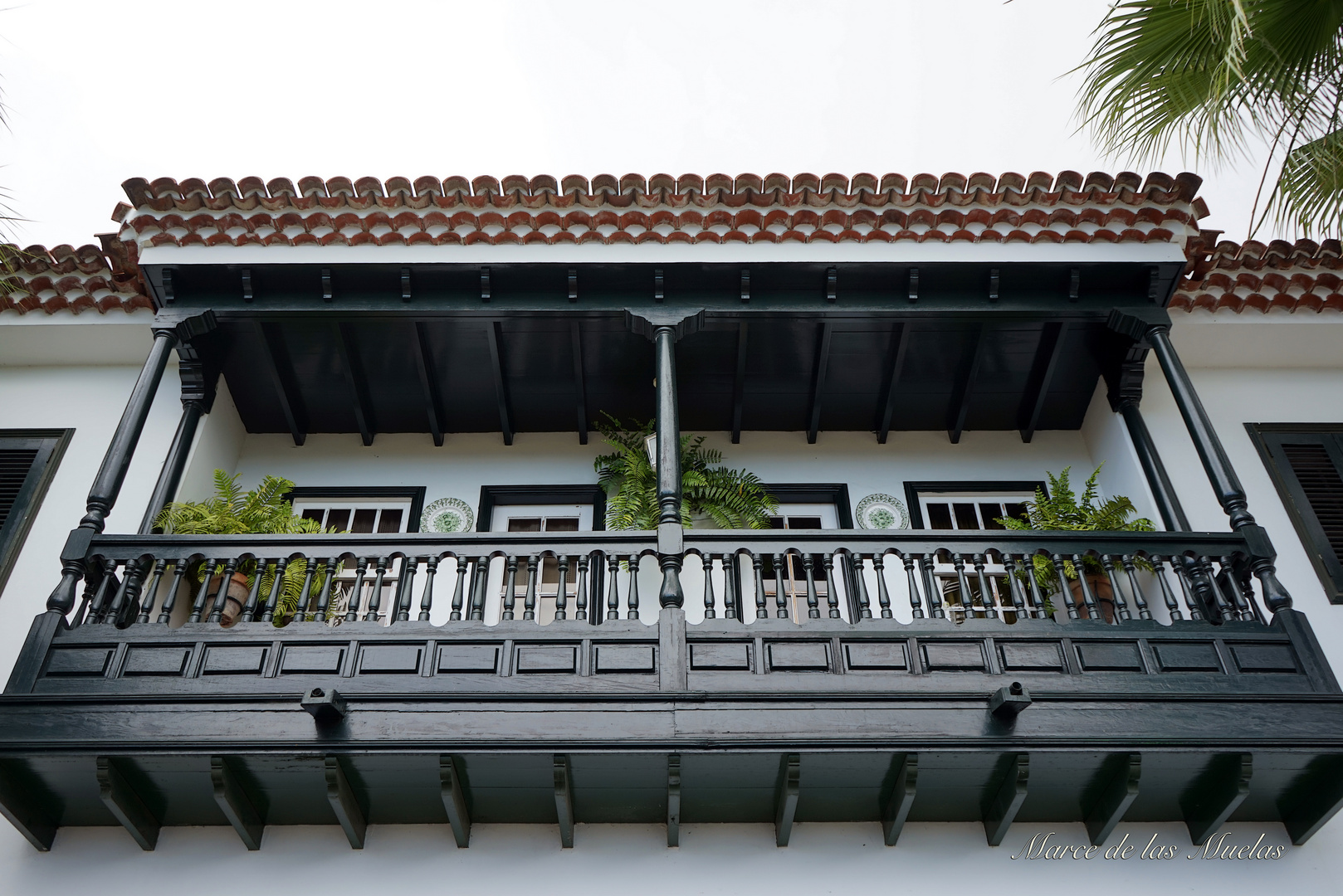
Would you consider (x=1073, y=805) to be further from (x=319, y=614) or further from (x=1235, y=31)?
(x=319, y=614)

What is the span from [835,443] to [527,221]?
355cm

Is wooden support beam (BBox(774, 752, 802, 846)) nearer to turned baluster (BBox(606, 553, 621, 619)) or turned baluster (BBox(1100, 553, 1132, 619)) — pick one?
turned baluster (BBox(606, 553, 621, 619))

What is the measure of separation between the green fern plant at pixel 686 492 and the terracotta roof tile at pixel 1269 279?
4.16m

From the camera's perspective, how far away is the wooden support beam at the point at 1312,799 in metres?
6.30

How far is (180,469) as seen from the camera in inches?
320

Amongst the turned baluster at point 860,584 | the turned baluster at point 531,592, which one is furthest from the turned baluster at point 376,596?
the turned baluster at point 860,584

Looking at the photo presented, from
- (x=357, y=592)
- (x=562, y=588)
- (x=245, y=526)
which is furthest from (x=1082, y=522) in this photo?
(x=245, y=526)

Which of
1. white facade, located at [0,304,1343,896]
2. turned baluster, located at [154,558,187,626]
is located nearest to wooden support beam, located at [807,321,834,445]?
white facade, located at [0,304,1343,896]

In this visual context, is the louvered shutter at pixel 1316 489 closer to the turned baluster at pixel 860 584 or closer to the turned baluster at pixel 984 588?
the turned baluster at pixel 984 588

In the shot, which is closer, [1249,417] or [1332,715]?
[1332,715]

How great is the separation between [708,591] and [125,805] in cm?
384

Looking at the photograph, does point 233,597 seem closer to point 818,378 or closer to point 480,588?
point 480,588

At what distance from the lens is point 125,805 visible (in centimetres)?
625

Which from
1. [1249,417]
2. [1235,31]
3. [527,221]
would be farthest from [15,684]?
[1249,417]
